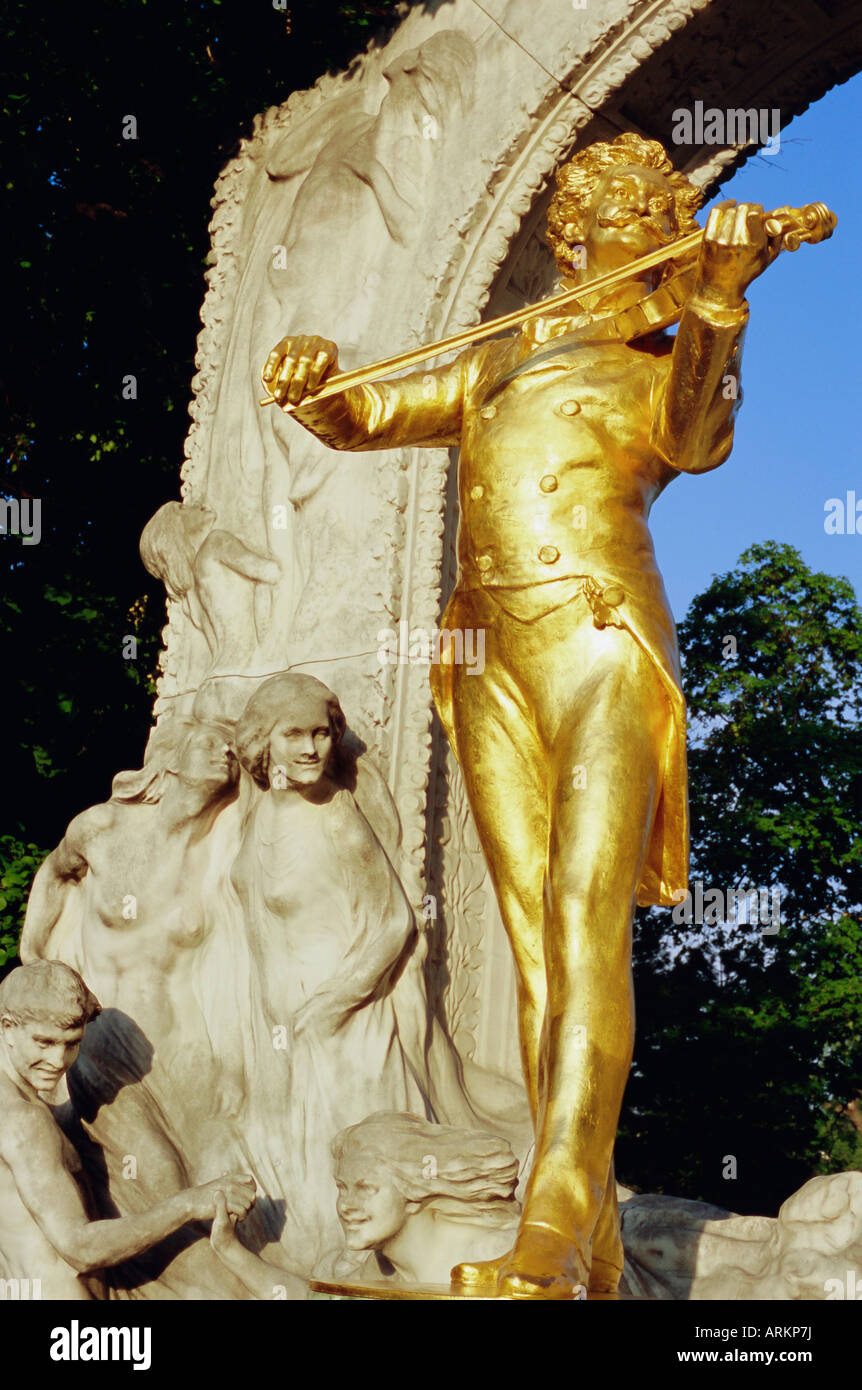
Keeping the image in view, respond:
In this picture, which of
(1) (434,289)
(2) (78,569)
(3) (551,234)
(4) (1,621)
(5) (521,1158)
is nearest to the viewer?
(3) (551,234)

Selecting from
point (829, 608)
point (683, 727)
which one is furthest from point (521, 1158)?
point (829, 608)

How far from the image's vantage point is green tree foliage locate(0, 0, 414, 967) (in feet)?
27.7

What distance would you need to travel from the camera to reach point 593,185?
13.7 feet

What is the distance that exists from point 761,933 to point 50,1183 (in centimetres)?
1160

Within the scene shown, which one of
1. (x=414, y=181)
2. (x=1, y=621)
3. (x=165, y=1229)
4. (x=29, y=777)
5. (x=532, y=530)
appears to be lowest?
(x=165, y=1229)

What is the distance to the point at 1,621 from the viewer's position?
384 inches

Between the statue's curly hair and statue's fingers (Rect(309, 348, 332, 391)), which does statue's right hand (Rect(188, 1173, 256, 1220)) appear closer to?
statue's fingers (Rect(309, 348, 332, 391))

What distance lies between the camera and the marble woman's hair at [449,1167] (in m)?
4.93

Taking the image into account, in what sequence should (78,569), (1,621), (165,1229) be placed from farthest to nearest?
(78,569) → (1,621) → (165,1229)

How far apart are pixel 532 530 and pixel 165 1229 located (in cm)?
250

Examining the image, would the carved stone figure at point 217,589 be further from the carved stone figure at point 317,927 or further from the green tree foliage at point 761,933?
the green tree foliage at point 761,933

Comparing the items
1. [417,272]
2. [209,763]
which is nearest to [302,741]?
[209,763]

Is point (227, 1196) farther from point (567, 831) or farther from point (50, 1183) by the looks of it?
point (567, 831)

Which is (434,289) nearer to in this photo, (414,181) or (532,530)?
(414,181)
